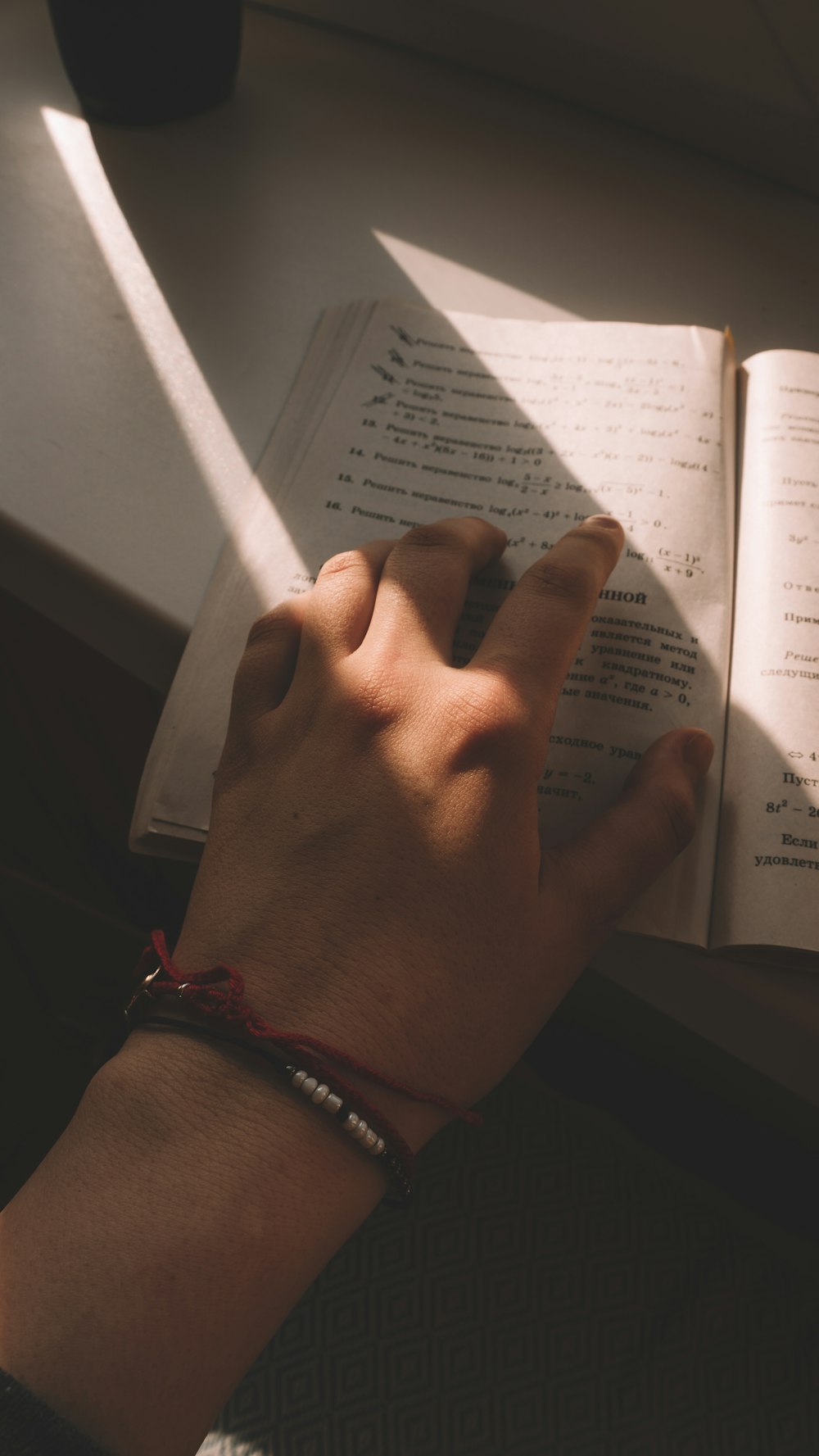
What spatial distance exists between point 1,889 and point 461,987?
0.50 m

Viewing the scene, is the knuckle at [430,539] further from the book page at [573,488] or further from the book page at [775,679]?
the book page at [775,679]

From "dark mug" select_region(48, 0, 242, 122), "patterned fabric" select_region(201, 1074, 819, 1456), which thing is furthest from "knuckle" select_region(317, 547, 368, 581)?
"dark mug" select_region(48, 0, 242, 122)

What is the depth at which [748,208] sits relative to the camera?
0.75 meters

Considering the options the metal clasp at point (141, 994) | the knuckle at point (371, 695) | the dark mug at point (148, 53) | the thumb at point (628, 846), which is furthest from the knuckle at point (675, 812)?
the dark mug at point (148, 53)

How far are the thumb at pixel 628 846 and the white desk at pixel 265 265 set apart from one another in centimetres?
4

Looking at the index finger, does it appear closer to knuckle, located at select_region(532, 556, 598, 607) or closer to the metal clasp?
knuckle, located at select_region(532, 556, 598, 607)

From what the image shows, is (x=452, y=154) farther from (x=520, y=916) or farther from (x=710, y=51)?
(x=520, y=916)

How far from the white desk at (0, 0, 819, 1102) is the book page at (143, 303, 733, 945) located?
0.16 feet

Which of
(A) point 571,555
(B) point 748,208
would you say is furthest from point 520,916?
(B) point 748,208

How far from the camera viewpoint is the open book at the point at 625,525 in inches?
16.9

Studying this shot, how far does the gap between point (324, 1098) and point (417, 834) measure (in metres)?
0.11

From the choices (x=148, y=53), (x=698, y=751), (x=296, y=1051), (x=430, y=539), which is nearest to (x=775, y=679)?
(x=698, y=751)

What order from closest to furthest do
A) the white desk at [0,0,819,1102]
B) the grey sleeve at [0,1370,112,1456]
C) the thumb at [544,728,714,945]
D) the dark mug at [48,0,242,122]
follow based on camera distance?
the grey sleeve at [0,1370,112,1456] < the thumb at [544,728,714,945] < the white desk at [0,0,819,1102] < the dark mug at [48,0,242,122]

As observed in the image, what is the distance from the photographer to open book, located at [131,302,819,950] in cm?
43
